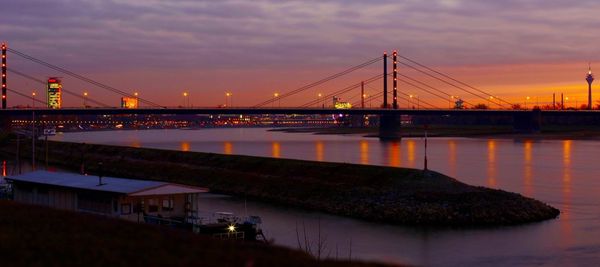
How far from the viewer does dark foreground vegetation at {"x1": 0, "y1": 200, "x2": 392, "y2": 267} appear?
35.3 feet

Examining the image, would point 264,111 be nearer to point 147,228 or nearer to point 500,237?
point 500,237

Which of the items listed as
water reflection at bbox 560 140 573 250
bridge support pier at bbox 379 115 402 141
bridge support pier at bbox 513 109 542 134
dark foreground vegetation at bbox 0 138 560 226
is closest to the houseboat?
dark foreground vegetation at bbox 0 138 560 226

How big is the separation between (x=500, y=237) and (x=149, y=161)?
117 feet

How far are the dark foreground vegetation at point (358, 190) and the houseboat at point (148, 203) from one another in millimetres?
7132

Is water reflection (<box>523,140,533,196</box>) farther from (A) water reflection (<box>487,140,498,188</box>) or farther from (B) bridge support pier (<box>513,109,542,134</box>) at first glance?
(B) bridge support pier (<box>513,109,542,134</box>)

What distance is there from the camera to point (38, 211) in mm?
17031

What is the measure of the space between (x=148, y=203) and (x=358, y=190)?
12.0m

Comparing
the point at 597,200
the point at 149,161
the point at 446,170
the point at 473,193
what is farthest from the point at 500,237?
the point at 149,161

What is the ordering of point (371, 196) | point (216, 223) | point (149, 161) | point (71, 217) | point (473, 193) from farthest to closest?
point (149, 161), point (371, 196), point (473, 193), point (216, 223), point (71, 217)

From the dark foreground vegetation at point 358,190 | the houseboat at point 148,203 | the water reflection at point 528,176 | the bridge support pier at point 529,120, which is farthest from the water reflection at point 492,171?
the bridge support pier at point 529,120

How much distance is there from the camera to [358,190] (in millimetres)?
31438

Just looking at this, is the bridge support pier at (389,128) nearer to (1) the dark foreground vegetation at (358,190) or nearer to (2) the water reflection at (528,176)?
(2) the water reflection at (528,176)

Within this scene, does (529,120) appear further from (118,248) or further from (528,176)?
(118,248)

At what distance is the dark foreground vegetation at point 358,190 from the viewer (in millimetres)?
26516
